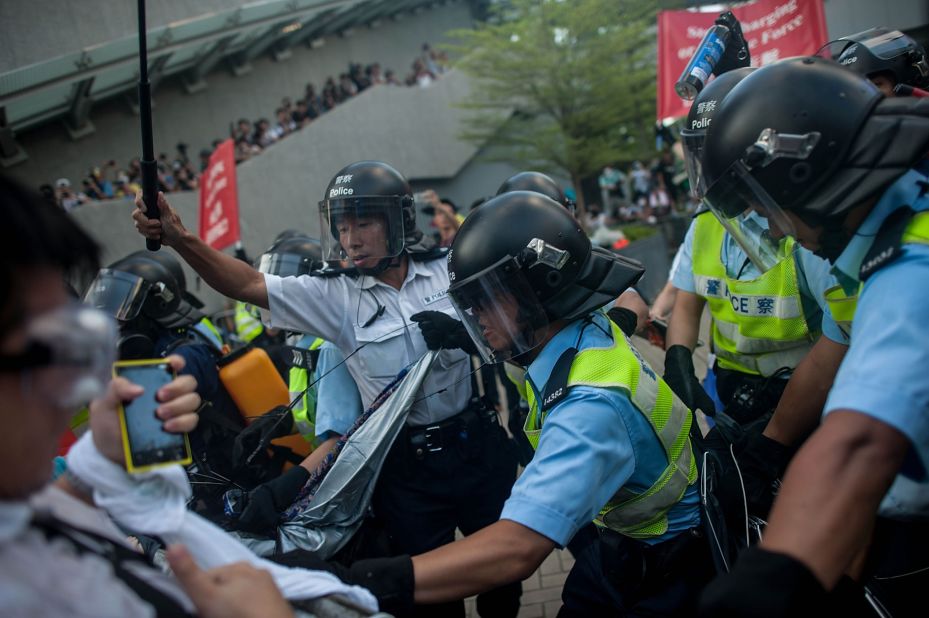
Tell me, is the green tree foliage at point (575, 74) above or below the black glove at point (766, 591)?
below

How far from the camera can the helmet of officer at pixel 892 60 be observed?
10.8 ft

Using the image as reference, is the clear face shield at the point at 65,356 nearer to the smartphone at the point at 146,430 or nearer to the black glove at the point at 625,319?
the smartphone at the point at 146,430

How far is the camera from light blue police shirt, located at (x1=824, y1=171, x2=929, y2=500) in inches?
49.8

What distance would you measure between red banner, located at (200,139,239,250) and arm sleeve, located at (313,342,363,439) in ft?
15.5

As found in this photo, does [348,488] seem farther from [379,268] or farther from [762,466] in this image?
[762,466]

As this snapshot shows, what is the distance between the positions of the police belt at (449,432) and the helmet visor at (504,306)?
0.81 m

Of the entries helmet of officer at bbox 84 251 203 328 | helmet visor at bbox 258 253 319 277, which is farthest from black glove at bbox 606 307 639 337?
helmet of officer at bbox 84 251 203 328

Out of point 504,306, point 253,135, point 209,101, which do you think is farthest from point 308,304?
point 209,101

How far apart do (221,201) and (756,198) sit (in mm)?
6928

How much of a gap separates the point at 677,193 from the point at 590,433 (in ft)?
62.0

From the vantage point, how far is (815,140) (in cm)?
161

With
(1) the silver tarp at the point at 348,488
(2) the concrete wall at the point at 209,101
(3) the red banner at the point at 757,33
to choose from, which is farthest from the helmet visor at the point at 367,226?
(2) the concrete wall at the point at 209,101

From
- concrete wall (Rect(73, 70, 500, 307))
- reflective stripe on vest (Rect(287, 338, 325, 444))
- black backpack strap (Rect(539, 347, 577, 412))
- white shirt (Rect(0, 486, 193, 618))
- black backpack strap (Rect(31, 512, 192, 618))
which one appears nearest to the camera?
white shirt (Rect(0, 486, 193, 618))

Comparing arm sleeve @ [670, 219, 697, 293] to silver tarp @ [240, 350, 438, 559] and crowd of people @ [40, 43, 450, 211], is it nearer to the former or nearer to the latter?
silver tarp @ [240, 350, 438, 559]
